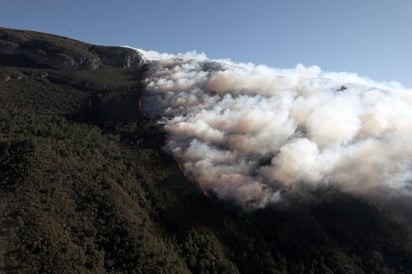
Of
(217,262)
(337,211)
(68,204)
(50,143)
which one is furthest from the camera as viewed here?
(337,211)

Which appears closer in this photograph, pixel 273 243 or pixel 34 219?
pixel 34 219

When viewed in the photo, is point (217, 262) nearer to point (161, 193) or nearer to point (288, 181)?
point (161, 193)

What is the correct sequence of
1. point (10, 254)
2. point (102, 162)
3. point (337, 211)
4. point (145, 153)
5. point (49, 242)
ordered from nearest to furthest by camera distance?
1. point (10, 254)
2. point (49, 242)
3. point (102, 162)
4. point (337, 211)
5. point (145, 153)

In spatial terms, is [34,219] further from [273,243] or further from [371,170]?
[371,170]

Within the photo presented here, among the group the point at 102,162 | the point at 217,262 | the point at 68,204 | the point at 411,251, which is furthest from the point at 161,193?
the point at 411,251

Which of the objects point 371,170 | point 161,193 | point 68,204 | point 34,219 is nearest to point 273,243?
point 161,193

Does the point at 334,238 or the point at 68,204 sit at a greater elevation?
the point at 68,204

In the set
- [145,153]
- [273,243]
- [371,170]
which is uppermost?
[371,170]
